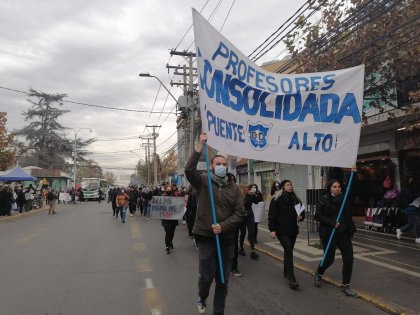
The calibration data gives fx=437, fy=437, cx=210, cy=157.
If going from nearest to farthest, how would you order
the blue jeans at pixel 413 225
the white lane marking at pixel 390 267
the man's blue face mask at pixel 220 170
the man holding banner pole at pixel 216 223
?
the man holding banner pole at pixel 216 223, the man's blue face mask at pixel 220 170, the white lane marking at pixel 390 267, the blue jeans at pixel 413 225

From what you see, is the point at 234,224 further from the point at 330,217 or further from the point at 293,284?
the point at 293,284

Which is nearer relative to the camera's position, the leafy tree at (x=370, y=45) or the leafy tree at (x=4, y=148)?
the leafy tree at (x=370, y=45)

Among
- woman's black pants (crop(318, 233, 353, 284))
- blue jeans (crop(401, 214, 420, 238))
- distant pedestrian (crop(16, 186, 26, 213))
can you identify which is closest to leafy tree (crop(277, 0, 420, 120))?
blue jeans (crop(401, 214, 420, 238))

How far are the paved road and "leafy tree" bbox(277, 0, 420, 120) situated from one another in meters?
5.88

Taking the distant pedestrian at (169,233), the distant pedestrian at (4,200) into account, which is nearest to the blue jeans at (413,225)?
the distant pedestrian at (169,233)

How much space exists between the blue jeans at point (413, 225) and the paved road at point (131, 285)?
470cm

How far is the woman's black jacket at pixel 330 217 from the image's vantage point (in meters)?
6.54

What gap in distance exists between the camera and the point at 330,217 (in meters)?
6.66

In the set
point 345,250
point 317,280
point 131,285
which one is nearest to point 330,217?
point 345,250

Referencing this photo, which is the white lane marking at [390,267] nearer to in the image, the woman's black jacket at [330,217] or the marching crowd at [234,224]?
the marching crowd at [234,224]

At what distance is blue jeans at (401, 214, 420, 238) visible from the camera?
1156 centimetres

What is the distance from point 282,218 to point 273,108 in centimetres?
190

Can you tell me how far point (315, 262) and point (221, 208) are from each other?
4496 mm

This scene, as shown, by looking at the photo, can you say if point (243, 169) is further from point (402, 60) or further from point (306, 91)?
point (306, 91)
